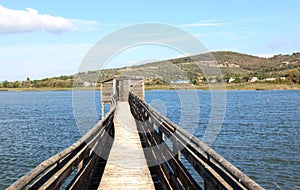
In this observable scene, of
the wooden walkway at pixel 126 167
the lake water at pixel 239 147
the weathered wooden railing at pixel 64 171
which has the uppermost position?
the weathered wooden railing at pixel 64 171

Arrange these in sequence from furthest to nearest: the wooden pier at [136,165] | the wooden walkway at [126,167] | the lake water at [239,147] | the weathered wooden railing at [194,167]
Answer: the lake water at [239,147] < the wooden walkway at [126,167] < the wooden pier at [136,165] < the weathered wooden railing at [194,167]

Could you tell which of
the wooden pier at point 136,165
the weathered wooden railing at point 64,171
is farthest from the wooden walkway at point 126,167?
the weathered wooden railing at point 64,171

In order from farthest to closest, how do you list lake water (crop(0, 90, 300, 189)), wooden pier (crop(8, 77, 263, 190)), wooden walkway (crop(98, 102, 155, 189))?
lake water (crop(0, 90, 300, 189)) → wooden walkway (crop(98, 102, 155, 189)) → wooden pier (crop(8, 77, 263, 190))

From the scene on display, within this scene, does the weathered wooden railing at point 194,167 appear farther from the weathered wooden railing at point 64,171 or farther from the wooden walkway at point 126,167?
the weathered wooden railing at point 64,171

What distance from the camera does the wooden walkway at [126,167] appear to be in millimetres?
7418

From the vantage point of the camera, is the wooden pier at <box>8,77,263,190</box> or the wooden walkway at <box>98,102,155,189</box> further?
the wooden walkway at <box>98,102,155,189</box>

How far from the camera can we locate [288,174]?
1395cm

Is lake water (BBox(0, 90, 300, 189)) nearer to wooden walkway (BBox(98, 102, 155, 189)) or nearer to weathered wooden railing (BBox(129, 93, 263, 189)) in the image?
wooden walkway (BBox(98, 102, 155, 189))

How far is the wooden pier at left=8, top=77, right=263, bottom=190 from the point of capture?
11.8 feet

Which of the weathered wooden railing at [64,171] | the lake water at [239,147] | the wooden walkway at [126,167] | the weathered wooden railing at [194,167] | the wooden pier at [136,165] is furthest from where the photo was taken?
the lake water at [239,147]

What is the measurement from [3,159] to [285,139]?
1543 centimetres

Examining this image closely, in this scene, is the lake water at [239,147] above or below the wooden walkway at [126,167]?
below

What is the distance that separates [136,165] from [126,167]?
0.32m

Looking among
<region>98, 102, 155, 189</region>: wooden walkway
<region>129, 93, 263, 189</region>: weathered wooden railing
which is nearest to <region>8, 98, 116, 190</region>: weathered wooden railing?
<region>98, 102, 155, 189</region>: wooden walkway
